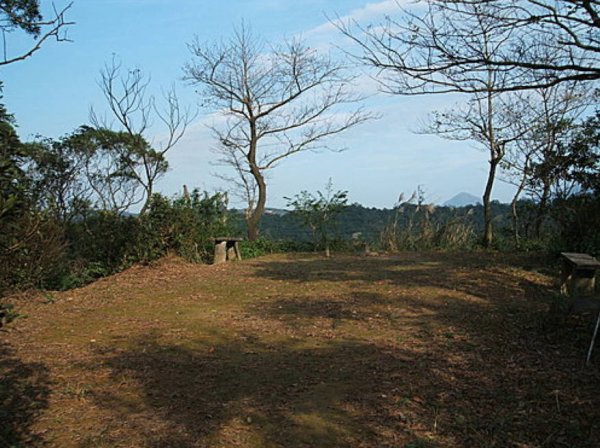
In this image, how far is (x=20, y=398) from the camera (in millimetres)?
3248

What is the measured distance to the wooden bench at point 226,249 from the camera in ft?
29.6

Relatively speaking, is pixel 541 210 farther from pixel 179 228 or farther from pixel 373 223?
pixel 179 228

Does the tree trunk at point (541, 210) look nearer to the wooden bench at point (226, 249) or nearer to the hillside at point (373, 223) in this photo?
the hillside at point (373, 223)

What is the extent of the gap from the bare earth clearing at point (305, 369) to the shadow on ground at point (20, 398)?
0.04ft

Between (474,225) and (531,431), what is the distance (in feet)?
31.2

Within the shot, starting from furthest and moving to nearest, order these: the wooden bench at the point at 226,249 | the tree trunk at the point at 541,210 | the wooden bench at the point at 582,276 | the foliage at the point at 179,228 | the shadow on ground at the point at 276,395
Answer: the tree trunk at the point at 541,210
the wooden bench at the point at 226,249
the foliage at the point at 179,228
the wooden bench at the point at 582,276
the shadow on ground at the point at 276,395

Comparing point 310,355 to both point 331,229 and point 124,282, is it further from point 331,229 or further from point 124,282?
point 331,229

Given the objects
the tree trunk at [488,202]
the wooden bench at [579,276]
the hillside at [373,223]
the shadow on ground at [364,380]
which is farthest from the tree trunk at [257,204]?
the wooden bench at [579,276]

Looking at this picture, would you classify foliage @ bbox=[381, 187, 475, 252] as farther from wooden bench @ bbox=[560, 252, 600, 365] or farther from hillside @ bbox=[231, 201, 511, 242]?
wooden bench @ bbox=[560, 252, 600, 365]

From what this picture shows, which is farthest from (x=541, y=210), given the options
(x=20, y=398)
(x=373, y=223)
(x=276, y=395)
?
(x=20, y=398)

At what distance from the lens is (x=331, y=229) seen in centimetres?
1174

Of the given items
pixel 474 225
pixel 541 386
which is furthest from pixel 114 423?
pixel 474 225

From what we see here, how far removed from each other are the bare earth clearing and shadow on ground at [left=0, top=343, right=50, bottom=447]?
0.5 inches

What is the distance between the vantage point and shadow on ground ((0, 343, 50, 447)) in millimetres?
2762
